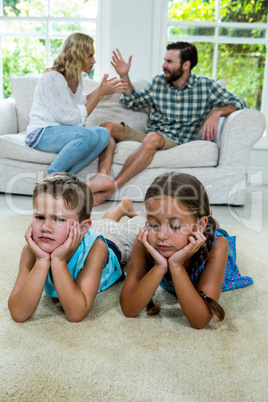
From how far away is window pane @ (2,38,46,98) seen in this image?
170 inches

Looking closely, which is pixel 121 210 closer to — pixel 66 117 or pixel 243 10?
pixel 66 117

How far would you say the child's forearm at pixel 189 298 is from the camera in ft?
4.07

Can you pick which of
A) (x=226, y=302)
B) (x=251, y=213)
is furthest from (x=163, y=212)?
(x=251, y=213)

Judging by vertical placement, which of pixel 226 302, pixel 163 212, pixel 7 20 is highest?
pixel 7 20

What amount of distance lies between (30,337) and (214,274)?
22.6 inches

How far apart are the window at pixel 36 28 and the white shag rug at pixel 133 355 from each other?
11.0 feet

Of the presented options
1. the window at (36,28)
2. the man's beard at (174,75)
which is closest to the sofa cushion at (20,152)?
the man's beard at (174,75)

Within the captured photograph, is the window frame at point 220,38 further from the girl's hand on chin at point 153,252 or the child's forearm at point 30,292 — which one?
the child's forearm at point 30,292

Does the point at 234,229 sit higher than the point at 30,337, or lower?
lower

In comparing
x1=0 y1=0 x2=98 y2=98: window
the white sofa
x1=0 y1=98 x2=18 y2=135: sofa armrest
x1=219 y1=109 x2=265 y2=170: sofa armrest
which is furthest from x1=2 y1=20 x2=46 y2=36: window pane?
x1=219 y1=109 x2=265 y2=170: sofa armrest

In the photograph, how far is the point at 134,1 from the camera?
12.8ft

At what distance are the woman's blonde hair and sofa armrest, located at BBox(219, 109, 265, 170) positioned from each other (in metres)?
1.09

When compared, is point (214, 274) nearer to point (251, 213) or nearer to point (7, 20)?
point (251, 213)

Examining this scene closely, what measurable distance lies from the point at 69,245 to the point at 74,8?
11.8 feet
